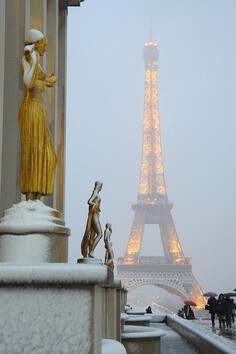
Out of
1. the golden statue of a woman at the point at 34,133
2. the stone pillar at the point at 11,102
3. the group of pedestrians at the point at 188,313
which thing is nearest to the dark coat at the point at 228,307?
the group of pedestrians at the point at 188,313

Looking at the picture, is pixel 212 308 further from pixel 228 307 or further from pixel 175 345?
pixel 175 345

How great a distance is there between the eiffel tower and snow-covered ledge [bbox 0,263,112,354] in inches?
2631

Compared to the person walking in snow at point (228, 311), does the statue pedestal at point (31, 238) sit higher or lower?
higher

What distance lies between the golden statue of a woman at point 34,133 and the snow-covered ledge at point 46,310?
2.73 meters

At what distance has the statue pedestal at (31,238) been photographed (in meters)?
5.82

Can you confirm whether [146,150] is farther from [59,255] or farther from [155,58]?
[59,255]

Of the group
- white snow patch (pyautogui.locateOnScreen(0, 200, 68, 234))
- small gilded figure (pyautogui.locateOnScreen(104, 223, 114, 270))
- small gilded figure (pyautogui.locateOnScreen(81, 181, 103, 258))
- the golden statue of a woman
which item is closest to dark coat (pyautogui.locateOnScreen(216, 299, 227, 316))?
small gilded figure (pyautogui.locateOnScreen(104, 223, 114, 270))

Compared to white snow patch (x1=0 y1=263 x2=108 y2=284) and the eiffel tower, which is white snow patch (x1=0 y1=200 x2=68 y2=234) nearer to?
white snow patch (x1=0 y1=263 x2=108 y2=284)

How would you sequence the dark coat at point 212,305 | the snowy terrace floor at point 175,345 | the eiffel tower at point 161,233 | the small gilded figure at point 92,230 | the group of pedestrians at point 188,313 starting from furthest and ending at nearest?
the eiffel tower at point 161,233 → the group of pedestrians at point 188,313 → the dark coat at point 212,305 → the snowy terrace floor at point 175,345 → the small gilded figure at point 92,230

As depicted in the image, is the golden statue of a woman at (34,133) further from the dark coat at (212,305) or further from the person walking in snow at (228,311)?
the dark coat at (212,305)

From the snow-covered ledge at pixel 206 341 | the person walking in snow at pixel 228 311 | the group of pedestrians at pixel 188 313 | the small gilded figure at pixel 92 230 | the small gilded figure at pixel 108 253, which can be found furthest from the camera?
the group of pedestrians at pixel 188 313

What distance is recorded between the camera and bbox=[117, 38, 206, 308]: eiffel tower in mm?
73875

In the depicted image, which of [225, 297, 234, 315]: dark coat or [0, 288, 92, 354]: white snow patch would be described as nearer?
[0, 288, 92, 354]: white snow patch

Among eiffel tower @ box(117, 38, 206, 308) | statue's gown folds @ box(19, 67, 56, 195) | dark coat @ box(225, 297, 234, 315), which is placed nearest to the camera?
statue's gown folds @ box(19, 67, 56, 195)
